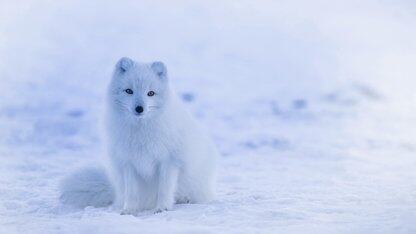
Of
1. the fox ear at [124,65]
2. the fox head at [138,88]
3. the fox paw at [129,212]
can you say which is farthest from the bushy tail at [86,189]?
the fox ear at [124,65]

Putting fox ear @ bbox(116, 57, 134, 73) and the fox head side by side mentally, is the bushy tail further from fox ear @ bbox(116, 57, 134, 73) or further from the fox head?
fox ear @ bbox(116, 57, 134, 73)

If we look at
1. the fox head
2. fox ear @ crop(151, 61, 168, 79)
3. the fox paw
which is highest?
fox ear @ crop(151, 61, 168, 79)

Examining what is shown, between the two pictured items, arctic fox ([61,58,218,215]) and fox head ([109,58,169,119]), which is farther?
arctic fox ([61,58,218,215])

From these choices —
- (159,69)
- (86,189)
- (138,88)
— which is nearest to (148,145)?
(138,88)

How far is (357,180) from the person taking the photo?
6.10 metres

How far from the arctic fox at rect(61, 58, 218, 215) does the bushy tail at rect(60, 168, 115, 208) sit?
0.01 metres

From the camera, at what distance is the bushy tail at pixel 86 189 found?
184 inches

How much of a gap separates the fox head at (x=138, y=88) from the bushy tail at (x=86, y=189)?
0.77 metres

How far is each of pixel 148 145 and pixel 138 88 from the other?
43 centimetres

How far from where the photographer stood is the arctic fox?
422 centimetres

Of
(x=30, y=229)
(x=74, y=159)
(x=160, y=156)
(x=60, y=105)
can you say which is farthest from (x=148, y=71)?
(x=60, y=105)

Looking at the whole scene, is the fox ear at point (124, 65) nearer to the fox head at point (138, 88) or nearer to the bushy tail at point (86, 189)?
the fox head at point (138, 88)

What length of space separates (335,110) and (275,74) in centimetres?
397

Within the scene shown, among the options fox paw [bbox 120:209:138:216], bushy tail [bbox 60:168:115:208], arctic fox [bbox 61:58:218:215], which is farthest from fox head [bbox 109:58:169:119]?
bushy tail [bbox 60:168:115:208]
